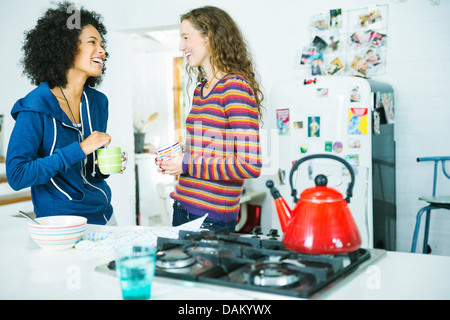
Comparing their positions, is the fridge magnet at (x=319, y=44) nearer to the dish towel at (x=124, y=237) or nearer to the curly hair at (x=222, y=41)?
the curly hair at (x=222, y=41)

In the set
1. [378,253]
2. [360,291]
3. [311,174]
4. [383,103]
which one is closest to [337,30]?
[383,103]

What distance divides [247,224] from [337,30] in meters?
1.70

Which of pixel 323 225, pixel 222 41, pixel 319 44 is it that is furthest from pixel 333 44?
pixel 323 225

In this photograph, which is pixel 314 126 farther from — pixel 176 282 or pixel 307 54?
pixel 176 282

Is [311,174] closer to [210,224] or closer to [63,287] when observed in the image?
[210,224]

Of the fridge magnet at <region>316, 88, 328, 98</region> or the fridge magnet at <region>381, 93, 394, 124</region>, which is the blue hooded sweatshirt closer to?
the fridge magnet at <region>316, 88, 328, 98</region>

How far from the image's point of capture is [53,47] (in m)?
1.78

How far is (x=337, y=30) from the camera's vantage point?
11.2 ft

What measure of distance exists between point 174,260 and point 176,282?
0.07m

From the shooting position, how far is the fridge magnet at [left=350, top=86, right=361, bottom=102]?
282 cm

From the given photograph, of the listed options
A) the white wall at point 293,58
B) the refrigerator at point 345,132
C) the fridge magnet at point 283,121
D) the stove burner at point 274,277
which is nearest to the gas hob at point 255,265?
the stove burner at point 274,277

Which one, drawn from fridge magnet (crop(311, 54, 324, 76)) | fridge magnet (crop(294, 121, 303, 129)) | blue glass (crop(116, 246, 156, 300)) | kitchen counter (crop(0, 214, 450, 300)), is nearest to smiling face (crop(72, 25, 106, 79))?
kitchen counter (crop(0, 214, 450, 300))
